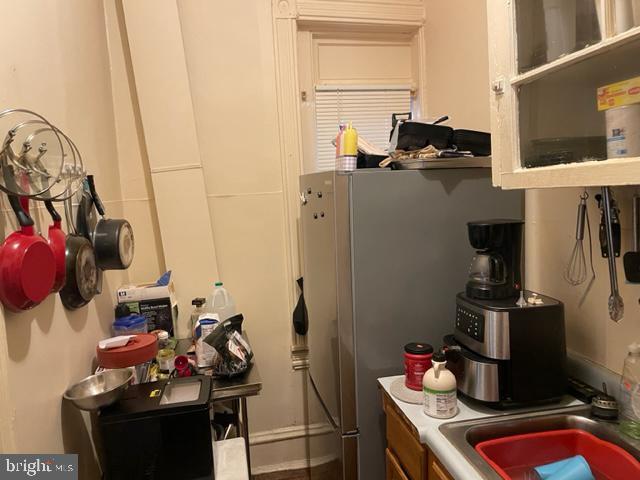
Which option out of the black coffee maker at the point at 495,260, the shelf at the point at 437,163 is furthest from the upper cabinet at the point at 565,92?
the shelf at the point at 437,163

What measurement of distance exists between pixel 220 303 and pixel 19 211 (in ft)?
4.21

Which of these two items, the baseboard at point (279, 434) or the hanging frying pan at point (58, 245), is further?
the baseboard at point (279, 434)

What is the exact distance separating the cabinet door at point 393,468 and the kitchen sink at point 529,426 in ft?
0.98

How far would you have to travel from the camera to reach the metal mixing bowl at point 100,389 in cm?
119

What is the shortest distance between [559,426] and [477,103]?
4.42ft

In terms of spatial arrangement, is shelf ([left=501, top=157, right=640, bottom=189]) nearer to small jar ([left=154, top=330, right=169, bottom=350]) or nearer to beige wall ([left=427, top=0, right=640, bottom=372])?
beige wall ([left=427, top=0, right=640, bottom=372])

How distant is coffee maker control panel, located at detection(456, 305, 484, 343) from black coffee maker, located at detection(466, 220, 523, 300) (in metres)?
0.06

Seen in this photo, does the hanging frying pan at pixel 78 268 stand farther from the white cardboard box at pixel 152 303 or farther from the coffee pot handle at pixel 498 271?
the coffee pot handle at pixel 498 271

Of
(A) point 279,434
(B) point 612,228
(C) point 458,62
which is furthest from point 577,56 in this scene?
(A) point 279,434

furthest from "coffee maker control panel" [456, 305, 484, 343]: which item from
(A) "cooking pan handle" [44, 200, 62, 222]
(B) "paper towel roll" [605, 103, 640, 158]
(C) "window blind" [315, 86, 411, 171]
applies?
(C) "window blind" [315, 86, 411, 171]

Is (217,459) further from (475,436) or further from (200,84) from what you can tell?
(200,84)

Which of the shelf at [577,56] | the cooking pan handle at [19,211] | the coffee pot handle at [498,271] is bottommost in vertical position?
the coffee pot handle at [498,271]

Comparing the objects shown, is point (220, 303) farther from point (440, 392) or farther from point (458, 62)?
point (458, 62)

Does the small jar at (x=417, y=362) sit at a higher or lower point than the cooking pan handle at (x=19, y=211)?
lower
